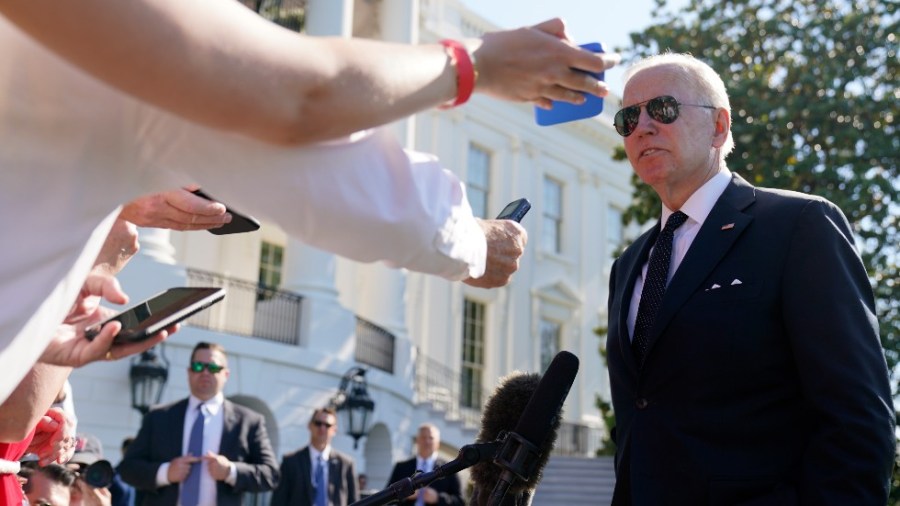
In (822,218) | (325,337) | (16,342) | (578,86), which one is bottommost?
(16,342)

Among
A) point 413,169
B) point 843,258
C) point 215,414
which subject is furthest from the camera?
point 215,414

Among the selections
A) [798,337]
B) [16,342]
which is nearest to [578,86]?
[16,342]

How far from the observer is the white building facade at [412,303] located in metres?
18.2

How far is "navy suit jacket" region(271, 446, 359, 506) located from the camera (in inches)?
385

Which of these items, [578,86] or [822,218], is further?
[822,218]

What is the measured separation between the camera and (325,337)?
20.0 m

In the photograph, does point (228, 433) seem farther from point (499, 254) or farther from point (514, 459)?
point (499, 254)

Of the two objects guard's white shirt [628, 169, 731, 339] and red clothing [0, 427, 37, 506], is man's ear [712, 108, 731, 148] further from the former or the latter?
red clothing [0, 427, 37, 506]

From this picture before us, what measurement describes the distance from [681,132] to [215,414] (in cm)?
559

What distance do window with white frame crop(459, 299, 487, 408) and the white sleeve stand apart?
2523 centimetres

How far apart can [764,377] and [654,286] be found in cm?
50

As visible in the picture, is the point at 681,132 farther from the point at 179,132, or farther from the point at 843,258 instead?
the point at 179,132

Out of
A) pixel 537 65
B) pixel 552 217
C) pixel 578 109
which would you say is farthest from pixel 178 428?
pixel 552 217

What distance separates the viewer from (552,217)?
31.1 meters
